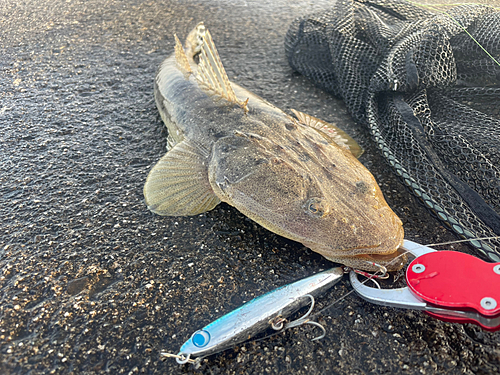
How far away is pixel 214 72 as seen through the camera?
11.7 feet

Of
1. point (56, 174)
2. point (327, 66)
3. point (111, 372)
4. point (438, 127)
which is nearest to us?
point (111, 372)

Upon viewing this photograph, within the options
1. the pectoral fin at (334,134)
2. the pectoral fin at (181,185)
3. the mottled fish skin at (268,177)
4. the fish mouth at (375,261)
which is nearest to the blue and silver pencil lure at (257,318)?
the fish mouth at (375,261)

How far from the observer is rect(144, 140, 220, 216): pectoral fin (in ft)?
9.73

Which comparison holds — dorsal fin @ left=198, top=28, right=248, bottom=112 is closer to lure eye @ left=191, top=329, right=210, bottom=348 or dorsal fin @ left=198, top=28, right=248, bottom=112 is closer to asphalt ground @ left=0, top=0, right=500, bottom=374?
asphalt ground @ left=0, top=0, right=500, bottom=374

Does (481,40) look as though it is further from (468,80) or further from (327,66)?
(327,66)

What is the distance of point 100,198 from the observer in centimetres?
315

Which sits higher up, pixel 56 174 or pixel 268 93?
pixel 268 93

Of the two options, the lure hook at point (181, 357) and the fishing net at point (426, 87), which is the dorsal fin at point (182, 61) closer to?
the fishing net at point (426, 87)

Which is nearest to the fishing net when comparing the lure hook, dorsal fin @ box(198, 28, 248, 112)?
dorsal fin @ box(198, 28, 248, 112)

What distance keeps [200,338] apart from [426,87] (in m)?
2.94

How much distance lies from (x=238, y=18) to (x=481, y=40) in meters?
3.84

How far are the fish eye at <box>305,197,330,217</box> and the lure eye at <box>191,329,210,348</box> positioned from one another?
1.01 m

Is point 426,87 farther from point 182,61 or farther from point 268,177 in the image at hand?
point 182,61

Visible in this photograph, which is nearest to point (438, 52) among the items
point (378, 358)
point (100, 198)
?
point (378, 358)
